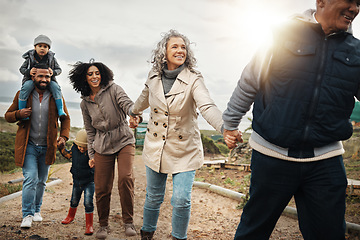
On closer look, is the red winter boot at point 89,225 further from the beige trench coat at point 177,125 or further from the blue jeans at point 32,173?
the beige trench coat at point 177,125

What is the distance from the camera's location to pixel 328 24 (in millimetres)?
2131

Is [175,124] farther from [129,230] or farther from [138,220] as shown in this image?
[138,220]

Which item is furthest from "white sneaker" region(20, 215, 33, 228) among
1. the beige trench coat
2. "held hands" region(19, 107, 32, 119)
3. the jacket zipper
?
the jacket zipper

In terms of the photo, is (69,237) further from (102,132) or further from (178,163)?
(178,163)

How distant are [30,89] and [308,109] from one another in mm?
4187

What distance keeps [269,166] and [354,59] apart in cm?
87

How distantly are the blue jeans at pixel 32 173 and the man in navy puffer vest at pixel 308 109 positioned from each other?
3657mm

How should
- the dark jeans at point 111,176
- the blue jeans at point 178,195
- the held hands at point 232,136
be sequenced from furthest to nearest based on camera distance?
1. the dark jeans at point 111,176
2. the blue jeans at point 178,195
3. the held hands at point 232,136

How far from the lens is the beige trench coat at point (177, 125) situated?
3.36 m

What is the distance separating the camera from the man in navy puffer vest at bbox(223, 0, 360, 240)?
2.10m

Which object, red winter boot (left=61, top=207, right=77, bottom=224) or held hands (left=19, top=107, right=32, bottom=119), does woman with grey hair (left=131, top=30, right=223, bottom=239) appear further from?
held hands (left=19, top=107, right=32, bottom=119)

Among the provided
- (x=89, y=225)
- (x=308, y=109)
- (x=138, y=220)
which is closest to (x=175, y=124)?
(x=308, y=109)

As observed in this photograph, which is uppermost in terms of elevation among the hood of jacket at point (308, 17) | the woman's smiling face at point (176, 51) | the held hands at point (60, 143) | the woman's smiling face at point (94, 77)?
the hood of jacket at point (308, 17)

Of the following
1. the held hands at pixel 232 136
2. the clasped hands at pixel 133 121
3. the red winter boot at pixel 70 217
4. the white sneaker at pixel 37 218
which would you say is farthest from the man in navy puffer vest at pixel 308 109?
the white sneaker at pixel 37 218
